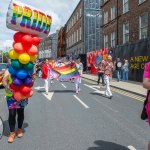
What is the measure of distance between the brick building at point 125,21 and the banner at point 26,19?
1836 cm

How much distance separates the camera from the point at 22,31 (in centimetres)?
615

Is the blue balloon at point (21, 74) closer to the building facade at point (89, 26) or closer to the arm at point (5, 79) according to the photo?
the arm at point (5, 79)

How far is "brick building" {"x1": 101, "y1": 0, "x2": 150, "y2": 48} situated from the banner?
1836 centimetres

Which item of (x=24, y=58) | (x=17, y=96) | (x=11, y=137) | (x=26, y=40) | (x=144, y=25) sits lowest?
(x=11, y=137)

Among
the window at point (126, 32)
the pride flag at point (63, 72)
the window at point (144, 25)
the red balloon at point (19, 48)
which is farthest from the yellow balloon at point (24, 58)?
the window at point (126, 32)

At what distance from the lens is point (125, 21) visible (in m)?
29.6

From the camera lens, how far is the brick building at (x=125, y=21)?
25.2 metres

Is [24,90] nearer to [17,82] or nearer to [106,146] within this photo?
[17,82]

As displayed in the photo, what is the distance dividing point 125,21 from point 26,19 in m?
24.8

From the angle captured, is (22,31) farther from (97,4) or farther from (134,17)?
(97,4)

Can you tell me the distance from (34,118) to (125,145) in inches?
136

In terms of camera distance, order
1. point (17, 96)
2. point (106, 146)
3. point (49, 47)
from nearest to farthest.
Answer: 1. point (106, 146)
2. point (17, 96)
3. point (49, 47)

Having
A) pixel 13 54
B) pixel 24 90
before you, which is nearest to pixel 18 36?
pixel 13 54

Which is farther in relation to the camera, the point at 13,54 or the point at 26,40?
the point at 13,54
